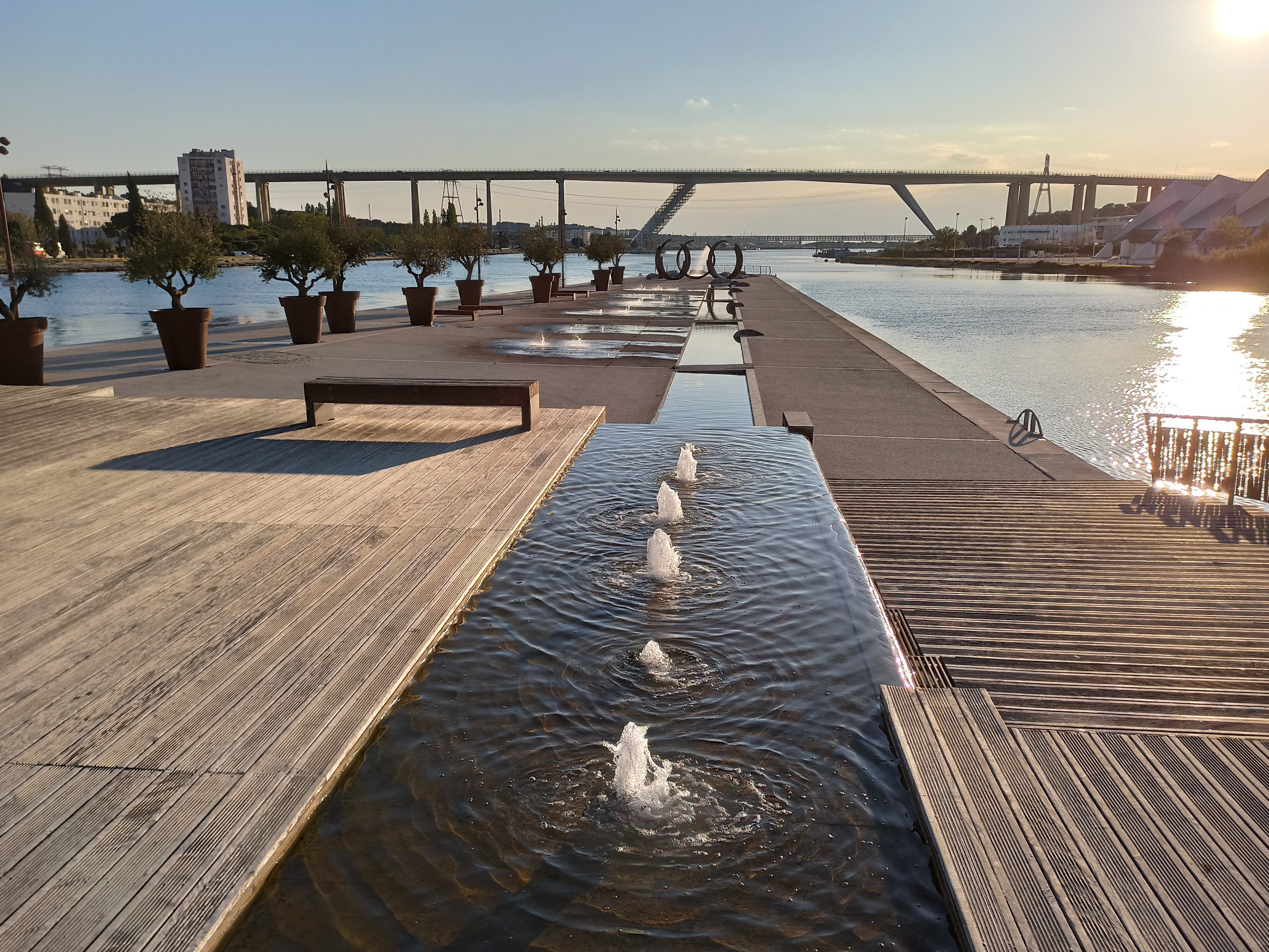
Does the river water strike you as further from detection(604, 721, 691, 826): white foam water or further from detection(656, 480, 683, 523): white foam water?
detection(604, 721, 691, 826): white foam water

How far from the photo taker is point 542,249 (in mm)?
35344

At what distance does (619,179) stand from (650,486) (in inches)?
5486

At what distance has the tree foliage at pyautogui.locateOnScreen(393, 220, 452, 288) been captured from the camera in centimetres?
2489

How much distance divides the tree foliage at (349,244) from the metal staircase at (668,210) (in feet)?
380

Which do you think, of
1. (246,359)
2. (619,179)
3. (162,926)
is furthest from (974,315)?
(619,179)

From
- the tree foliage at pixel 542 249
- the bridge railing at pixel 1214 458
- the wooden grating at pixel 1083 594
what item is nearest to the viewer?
the wooden grating at pixel 1083 594

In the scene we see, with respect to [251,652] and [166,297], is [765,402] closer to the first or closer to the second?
[251,652]

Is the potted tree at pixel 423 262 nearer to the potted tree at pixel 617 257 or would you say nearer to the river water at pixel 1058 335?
the river water at pixel 1058 335

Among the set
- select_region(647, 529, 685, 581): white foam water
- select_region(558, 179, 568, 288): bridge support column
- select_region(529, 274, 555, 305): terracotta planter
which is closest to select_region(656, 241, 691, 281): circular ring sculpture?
select_region(558, 179, 568, 288): bridge support column

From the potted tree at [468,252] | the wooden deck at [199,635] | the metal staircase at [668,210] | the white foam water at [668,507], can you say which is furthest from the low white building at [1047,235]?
the wooden deck at [199,635]

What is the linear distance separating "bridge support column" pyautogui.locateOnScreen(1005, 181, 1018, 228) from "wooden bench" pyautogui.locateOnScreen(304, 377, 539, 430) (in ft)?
657

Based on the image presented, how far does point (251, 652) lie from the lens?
4.11 meters

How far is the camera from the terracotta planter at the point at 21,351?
A: 39.6 ft

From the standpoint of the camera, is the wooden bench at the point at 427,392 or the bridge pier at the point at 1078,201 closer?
the wooden bench at the point at 427,392
